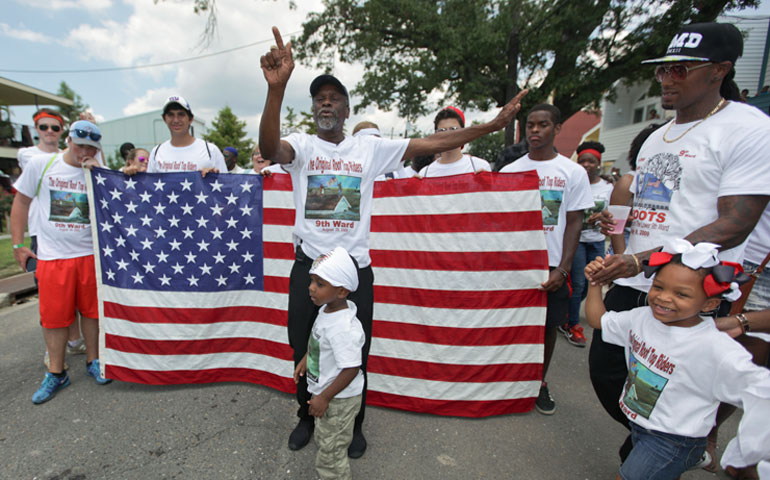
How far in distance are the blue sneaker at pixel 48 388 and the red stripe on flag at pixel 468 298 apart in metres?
2.72

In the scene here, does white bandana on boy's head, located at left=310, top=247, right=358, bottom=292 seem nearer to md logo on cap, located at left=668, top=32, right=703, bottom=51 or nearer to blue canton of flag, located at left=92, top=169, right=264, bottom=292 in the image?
blue canton of flag, located at left=92, top=169, right=264, bottom=292

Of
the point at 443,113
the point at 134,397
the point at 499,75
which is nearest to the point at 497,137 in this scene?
the point at 499,75

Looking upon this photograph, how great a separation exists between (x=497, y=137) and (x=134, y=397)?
99.7ft

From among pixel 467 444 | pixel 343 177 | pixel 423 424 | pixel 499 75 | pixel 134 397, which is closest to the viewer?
pixel 343 177

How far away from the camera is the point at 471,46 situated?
36.6 feet

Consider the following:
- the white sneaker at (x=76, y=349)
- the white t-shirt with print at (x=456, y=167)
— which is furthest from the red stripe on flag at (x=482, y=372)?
the white sneaker at (x=76, y=349)

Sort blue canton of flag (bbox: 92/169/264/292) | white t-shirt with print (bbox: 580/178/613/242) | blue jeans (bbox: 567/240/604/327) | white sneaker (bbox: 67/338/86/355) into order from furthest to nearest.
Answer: blue jeans (bbox: 567/240/604/327), white t-shirt with print (bbox: 580/178/613/242), white sneaker (bbox: 67/338/86/355), blue canton of flag (bbox: 92/169/264/292)

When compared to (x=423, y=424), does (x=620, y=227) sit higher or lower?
higher

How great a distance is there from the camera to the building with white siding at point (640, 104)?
14.5 meters

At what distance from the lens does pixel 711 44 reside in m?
1.61

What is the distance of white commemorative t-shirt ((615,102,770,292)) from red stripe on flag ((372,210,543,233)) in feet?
2.72

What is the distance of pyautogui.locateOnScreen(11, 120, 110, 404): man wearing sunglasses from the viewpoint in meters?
2.98

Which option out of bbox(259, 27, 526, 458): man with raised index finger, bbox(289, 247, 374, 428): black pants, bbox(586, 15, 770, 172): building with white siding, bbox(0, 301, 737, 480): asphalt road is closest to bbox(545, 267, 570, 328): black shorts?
bbox(0, 301, 737, 480): asphalt road

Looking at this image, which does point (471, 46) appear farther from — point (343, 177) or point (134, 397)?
point (134, 397)
